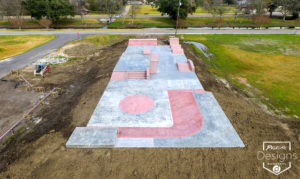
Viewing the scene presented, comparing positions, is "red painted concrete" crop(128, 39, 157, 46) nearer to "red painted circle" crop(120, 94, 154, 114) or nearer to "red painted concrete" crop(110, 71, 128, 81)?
"red painted concrete" crop(110, 71, 128, 81)

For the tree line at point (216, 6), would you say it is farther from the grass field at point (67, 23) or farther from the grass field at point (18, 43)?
the grass field at point (18, 43)

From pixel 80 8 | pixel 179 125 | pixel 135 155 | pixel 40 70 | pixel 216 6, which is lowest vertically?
pixel 135 155

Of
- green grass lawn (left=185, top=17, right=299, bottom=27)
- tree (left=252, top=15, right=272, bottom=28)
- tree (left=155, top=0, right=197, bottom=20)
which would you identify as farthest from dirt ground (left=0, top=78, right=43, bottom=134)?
tree (left=252, top=15, right=272, bottom=28)

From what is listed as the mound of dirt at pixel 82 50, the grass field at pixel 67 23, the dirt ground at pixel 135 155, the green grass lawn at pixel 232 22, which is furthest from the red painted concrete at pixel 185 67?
the grass field at pixel 67 23

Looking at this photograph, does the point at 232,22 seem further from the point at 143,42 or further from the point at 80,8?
the point at 80,8

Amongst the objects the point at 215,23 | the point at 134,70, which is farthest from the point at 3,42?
the point at 215,23

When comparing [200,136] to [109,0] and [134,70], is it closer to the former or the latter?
[134,70]

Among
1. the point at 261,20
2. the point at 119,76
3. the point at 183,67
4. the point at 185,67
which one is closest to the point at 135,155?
the point at 119,76
